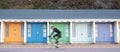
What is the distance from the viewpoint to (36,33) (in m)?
33.2

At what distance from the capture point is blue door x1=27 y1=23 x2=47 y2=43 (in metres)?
33.2

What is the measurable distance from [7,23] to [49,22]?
456cm

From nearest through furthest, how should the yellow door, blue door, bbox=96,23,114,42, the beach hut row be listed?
1. the beach hut row
2. the yellow door
3. blue door, bbox=96,23,114,42

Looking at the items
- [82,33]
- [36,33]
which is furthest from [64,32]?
[36,33]

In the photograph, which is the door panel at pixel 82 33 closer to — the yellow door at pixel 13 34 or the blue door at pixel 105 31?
the blue door at pixel 105 31

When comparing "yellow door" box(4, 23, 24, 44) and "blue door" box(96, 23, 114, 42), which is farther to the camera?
"blue door" box(96, 23, 114, 42)

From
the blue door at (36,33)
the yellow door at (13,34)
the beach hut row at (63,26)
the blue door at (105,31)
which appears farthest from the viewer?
the blue door at (105,31)

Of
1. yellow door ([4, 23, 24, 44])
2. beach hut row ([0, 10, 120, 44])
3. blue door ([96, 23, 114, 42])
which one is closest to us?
beach hut row ([0, 10, 120, 44])

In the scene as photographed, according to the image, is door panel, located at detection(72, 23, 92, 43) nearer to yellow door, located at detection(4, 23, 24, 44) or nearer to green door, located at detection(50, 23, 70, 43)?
green door, located at detection(50, 23, 70, 43)

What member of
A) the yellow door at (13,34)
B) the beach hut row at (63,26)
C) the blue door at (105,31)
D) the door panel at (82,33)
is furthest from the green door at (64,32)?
the yellow door at (13,34)

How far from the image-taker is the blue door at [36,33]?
3319 cm

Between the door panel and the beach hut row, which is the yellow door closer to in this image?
the beach hut row

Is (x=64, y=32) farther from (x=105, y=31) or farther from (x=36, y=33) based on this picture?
(x=105, y=31)

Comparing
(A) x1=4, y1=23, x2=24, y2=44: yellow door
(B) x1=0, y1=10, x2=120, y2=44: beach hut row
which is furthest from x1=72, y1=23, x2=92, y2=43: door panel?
(A) x1=4, y1=23, x2=24, y2=44: yellow door
